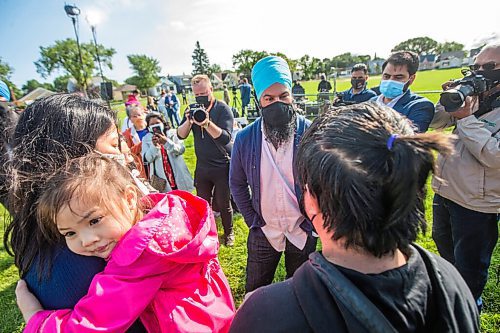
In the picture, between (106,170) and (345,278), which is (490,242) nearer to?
(345,278)

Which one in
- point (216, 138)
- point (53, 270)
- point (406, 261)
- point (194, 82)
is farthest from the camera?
point (194, 82)

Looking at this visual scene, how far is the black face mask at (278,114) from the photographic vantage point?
204 cm

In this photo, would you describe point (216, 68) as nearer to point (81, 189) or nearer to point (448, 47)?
point (448, 47)

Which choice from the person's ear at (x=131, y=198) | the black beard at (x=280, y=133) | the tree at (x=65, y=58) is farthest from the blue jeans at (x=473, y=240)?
the tree at (x=65, y=58)

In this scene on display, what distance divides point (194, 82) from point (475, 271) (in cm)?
352

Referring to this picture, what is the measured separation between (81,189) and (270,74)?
154 centimetres

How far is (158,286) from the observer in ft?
3.18

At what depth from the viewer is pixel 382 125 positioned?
778 mm

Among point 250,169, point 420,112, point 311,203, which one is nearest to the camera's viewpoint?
point 311,203

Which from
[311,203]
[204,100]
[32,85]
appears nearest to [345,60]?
[32,85]

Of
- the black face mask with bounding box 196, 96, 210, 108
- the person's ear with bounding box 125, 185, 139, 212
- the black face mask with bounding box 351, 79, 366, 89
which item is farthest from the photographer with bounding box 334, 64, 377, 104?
the person's ear with bounding box 125, 185, 139, 212

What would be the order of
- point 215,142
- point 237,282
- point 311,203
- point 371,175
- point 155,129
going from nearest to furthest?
point 371,175 < point 311,203 < point 237,282 < point 215,142 < point 155,129

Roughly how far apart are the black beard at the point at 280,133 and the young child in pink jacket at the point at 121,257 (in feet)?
3.61

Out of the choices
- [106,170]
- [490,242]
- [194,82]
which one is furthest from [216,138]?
[490,242]
